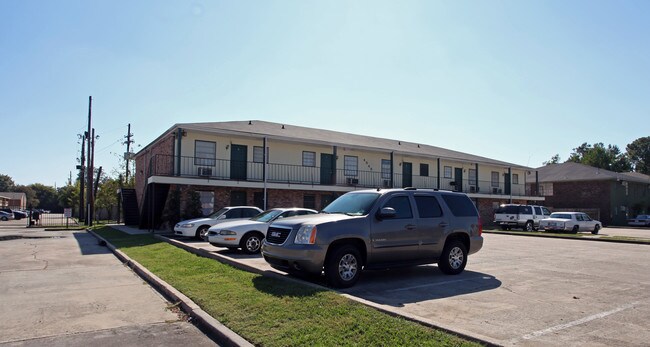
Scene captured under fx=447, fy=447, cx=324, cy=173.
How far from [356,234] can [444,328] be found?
3.06 meters

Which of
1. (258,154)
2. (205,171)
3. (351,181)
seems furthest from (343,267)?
(351,181)

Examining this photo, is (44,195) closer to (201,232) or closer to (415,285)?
(201,232)

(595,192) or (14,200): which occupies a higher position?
(595,192)

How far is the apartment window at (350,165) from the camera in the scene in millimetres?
28500

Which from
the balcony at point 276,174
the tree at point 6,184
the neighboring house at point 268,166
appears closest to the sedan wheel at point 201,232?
the neighboring house at point 268,166

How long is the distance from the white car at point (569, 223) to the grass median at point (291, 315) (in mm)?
23511

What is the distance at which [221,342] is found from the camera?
5340 millimetres

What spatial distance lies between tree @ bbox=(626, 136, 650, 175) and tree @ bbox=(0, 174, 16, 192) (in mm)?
166502

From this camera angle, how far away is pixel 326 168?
89.4ft

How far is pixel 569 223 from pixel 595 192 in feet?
67.1

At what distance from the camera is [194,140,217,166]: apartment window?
2308cm

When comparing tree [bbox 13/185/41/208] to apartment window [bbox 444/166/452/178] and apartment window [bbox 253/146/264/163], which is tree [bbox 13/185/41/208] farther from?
apartment window [bbox 444/166/452/178]

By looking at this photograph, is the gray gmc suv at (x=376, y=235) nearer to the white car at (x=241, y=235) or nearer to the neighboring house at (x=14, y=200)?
the white car at (x=241, y=235)

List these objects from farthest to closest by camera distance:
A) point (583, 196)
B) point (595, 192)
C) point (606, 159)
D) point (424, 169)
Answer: point (606, 159)
point (583, 196)
point (595, 192)
point (424, 169)
